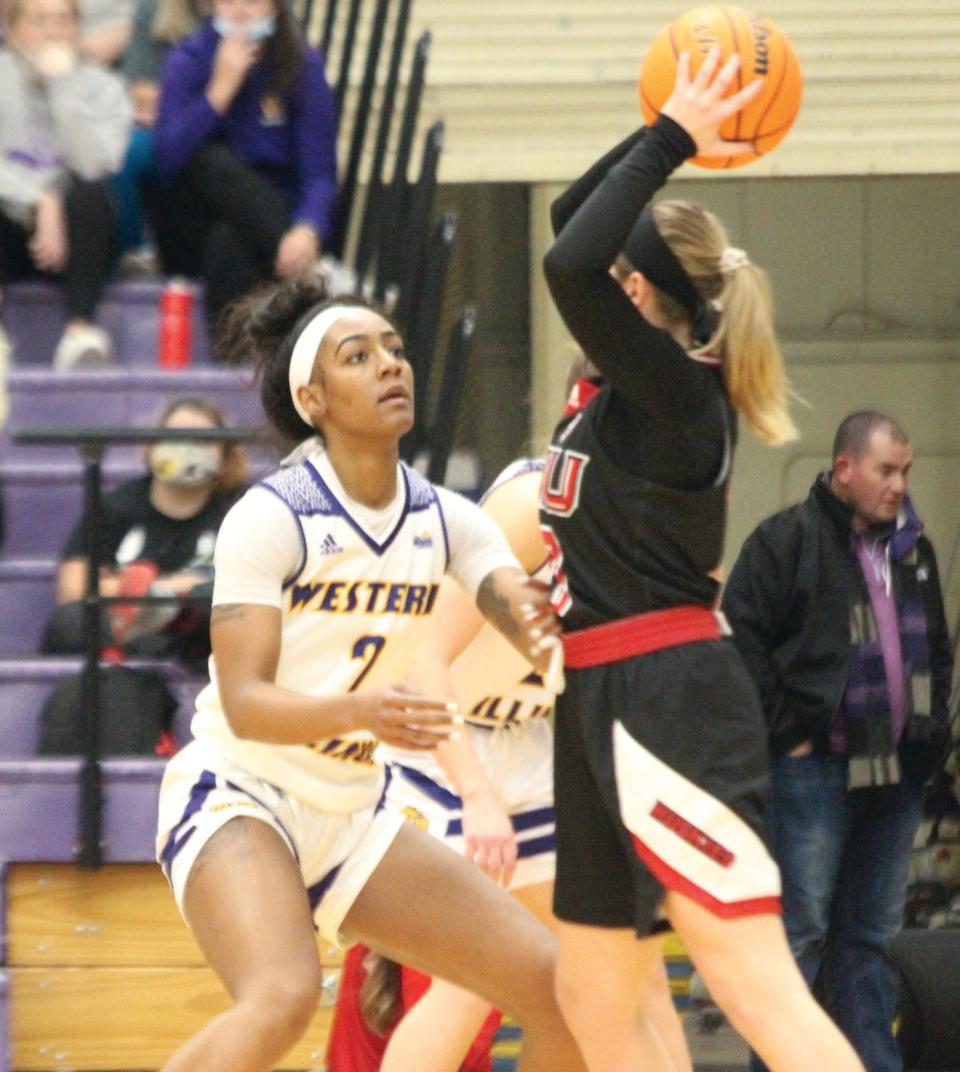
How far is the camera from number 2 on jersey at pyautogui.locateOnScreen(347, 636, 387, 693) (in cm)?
424

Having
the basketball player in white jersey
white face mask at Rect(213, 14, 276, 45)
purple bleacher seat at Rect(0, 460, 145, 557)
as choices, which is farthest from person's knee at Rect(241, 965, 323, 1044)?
white face mask at Rect(213, 14, 276, 45)

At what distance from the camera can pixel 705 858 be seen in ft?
12.2

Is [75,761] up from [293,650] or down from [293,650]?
down

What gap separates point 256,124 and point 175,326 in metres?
0.70

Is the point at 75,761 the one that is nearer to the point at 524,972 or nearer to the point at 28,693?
the point at 28,693

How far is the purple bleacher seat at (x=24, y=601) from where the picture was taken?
22.2 feet

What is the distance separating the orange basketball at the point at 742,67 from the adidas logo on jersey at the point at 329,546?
3.07 ft

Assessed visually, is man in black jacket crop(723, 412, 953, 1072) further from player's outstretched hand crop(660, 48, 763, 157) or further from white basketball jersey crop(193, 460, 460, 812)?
player's outstretched hand crop(660, 48, 763, 157)

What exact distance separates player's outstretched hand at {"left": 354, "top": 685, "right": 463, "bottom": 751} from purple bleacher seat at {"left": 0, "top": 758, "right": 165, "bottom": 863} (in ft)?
7.55

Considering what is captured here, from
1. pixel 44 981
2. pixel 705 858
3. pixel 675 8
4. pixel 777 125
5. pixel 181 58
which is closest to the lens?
pixel 705 858

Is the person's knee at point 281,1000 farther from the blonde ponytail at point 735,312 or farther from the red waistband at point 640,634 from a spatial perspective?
the blonde ponytail at point 735,312

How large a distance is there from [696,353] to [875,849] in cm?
272

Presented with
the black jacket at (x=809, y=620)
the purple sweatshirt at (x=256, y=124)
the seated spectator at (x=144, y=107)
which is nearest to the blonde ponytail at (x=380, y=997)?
the black jacket at (x=809, y=620)

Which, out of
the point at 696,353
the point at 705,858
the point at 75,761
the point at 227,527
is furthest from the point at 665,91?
the point at 75,761
